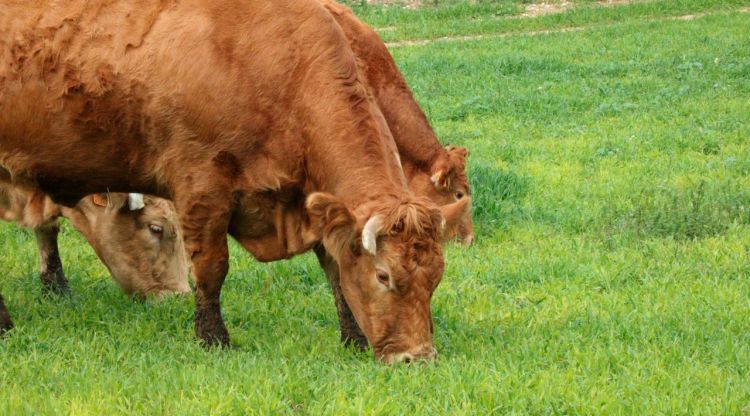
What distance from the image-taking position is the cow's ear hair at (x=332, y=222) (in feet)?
20.8

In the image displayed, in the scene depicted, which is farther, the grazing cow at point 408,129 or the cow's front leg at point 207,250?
the grazing cow at point 408,129

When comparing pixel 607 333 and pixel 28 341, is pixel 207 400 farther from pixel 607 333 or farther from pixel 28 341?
pixel 607 333

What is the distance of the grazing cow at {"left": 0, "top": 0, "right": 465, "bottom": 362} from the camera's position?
22.0ft

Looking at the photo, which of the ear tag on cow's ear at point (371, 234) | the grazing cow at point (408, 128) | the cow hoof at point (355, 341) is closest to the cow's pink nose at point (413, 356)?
the ear tag on cow's ear at point (371, 234)

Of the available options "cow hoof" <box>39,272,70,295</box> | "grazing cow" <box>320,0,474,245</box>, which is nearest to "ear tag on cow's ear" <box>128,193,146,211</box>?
"cow hoof" <box>39,272,70,295</box>

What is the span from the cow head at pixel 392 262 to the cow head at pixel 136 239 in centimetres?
234

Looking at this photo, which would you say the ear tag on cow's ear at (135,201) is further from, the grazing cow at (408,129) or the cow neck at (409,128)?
the cow neck at (409,128)

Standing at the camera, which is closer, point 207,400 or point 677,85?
point 207,400

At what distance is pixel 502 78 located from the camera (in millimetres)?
17984

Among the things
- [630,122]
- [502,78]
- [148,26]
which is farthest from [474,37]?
[148,26]

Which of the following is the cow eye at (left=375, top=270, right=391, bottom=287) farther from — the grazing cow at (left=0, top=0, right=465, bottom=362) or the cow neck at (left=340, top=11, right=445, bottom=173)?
the cow neck at (left=340, top=11, right=445, bottom=173)

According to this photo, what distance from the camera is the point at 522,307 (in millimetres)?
7883

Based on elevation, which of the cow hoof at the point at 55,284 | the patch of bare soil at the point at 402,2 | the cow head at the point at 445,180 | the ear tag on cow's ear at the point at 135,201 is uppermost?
the ear tag on cow's ear at the point at 135,201

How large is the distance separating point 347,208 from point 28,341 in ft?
7.14
